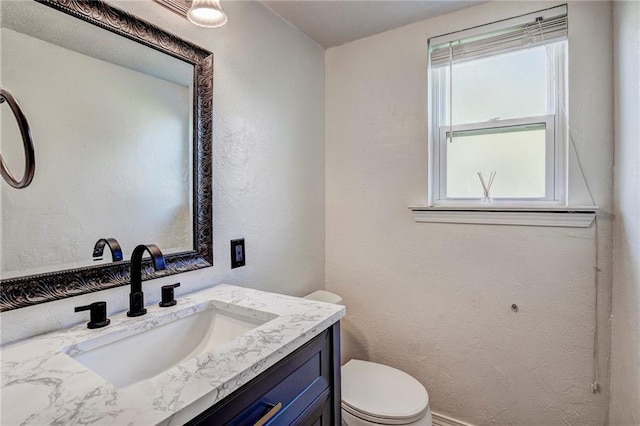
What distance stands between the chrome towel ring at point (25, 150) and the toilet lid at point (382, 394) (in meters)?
1.32

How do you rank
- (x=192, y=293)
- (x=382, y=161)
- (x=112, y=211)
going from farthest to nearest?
(x=382, y=161) → (x=192, y=293) → (x=112, y=211)

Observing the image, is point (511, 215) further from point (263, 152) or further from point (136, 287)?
point (136, 287)

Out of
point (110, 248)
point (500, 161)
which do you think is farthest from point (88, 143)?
point (500, 161)

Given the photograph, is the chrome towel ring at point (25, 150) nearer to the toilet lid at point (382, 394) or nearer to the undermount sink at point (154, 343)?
the undermount sink at point (154, 343)

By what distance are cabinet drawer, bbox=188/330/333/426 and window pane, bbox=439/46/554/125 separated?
1375 millimetres

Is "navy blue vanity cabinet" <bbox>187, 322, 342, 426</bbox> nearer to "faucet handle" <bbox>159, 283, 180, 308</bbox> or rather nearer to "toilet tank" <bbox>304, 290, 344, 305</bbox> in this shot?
"faucet handle" <bbox>159, 283, 180, 308</bbox>

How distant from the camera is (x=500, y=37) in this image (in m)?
1.52

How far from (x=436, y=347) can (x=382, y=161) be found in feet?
3.45

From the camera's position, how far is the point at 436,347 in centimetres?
167

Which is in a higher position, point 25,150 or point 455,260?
point 25,150

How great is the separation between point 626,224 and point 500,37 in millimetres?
999

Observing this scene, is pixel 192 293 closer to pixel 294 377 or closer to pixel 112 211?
pixel 112 211

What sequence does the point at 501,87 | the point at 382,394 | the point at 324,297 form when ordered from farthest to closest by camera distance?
the point at 324,297 → the point at 501,87 → the point at 382,394

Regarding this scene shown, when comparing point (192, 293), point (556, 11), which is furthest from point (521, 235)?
point (192, 293)
